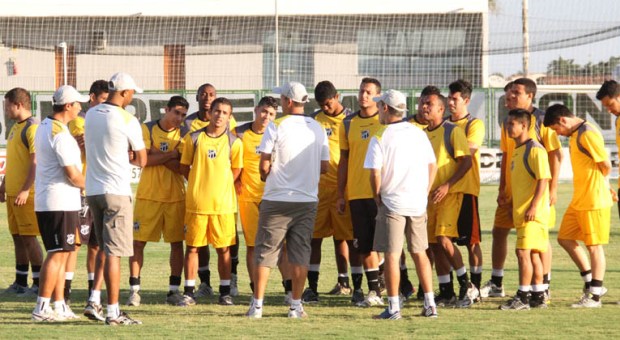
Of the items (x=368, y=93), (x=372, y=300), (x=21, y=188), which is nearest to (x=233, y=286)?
(x=372, y=300)

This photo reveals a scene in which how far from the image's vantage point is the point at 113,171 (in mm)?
9758

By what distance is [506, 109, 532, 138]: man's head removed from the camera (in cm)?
1091

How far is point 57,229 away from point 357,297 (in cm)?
318

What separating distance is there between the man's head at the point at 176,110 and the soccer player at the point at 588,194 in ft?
12.1

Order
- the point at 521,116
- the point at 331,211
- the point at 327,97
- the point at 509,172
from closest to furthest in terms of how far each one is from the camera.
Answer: the point at 521,116 → the point at 509,172 → the point at 327,97 → the point at 331,211

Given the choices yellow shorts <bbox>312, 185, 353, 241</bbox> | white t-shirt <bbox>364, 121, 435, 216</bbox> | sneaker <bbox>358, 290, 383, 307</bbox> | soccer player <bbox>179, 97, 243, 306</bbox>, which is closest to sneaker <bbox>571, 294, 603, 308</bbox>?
sneaker <bbox>358, 290, 383, 307</bbox>

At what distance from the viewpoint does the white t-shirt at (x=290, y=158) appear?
33.8ft

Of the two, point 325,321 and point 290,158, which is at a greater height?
point 290,158

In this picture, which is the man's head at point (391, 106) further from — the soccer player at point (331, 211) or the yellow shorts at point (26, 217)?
the yellow shorts at point (26, 217)

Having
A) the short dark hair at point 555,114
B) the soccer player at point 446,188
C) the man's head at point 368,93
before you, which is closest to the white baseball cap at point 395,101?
the soccer player at point 446,188

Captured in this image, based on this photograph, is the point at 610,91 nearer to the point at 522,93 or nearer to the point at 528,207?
the point at 522,93

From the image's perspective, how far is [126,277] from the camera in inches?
527

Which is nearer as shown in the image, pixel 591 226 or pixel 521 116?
pixel 521 116

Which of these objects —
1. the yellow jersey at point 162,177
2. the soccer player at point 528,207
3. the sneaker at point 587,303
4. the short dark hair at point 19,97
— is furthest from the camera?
the yellow jersey at point 162,177
